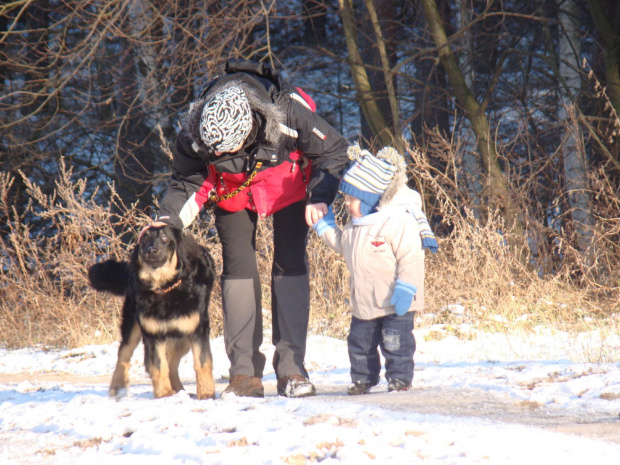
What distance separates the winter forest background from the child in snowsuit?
2389 millimetres

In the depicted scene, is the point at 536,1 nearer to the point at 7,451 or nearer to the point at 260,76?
the point at 260,76

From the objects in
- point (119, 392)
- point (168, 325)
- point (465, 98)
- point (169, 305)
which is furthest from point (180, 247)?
point (465, 98)

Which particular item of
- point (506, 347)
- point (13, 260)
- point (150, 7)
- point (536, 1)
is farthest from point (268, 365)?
point (536, 1)

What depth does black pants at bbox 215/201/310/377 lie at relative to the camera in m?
3.61

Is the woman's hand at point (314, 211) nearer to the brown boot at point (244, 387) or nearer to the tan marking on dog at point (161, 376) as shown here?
the brown boot at point (244, 387)

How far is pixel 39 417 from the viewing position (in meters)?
3.10

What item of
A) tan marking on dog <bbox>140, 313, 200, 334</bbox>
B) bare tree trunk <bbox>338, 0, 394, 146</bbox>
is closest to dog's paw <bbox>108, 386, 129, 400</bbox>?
tan marking on dog <bbox>140, 313, 200, 334</bbox>

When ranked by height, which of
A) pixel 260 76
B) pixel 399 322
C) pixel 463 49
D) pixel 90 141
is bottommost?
pixel 399 322

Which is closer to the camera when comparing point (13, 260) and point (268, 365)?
point (268, 365)

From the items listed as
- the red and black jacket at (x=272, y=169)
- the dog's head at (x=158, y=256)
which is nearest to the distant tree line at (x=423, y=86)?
the red and black jacket at (x=272, y=169)

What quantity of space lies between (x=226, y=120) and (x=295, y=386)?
1449 millimetres

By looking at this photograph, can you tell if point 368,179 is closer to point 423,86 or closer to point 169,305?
point 169,305

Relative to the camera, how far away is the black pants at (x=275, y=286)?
142 inches

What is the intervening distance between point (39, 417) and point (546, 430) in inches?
91.0
